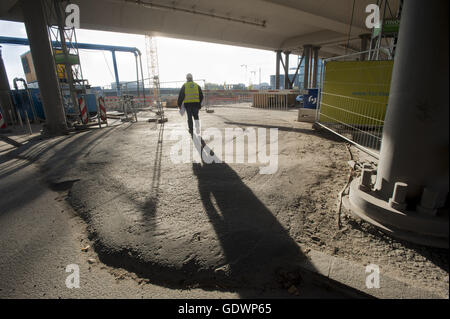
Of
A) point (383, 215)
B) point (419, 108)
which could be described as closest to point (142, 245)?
point (383, 215)

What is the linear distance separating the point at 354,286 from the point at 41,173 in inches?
224

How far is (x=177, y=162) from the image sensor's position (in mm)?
4898

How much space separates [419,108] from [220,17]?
2015 centimetres

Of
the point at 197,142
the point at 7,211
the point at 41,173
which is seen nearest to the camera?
the point at 7,211

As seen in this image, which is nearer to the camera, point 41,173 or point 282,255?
point 282,255

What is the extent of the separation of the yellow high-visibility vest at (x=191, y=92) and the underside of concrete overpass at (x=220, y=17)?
11.2m

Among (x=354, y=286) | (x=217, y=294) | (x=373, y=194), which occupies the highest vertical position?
(x=373, y=194)

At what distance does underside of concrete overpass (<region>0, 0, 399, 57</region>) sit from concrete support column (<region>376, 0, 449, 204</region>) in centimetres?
1395

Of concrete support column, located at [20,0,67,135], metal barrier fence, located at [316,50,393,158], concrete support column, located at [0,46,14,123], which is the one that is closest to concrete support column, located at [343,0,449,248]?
metal barrier fence, located at [316,50,393,158]

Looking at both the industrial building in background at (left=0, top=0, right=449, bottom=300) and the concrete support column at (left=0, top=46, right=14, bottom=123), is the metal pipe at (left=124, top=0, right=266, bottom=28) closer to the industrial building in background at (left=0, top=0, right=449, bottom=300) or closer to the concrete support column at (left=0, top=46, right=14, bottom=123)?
the industrial building in background at (left=0, top=0, right=449, bottom=300)

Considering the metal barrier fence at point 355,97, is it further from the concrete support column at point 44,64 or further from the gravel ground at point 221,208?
the concrete support column at point 44,64

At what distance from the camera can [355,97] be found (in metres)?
6.00
